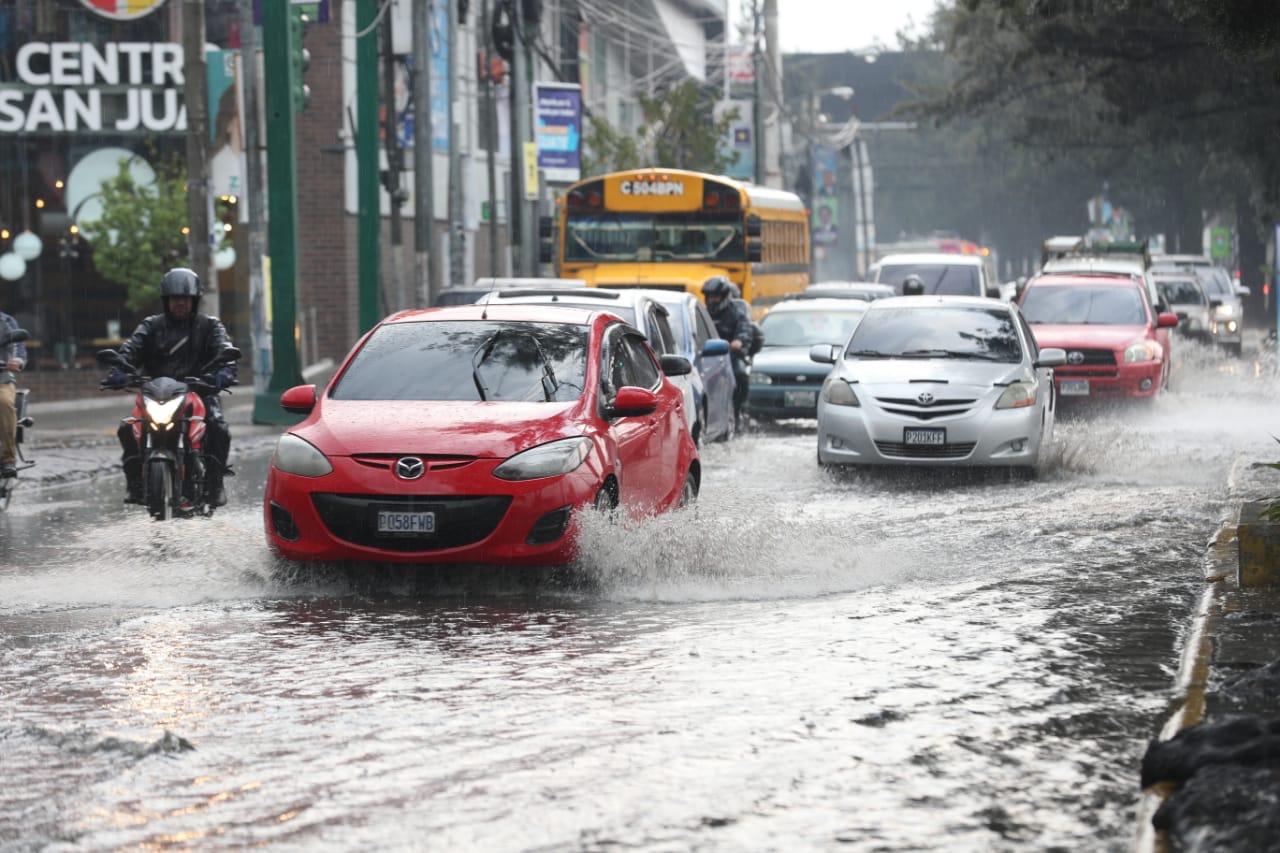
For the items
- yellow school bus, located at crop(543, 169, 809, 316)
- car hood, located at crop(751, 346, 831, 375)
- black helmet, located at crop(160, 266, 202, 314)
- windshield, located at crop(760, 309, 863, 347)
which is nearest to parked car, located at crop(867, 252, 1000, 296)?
yellow school bus, located at crop(543, 169, 809, 316)

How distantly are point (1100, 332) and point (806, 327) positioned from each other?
3.49 metres

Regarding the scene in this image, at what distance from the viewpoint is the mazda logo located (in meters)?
10.4

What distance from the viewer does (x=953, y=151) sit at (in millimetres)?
112938

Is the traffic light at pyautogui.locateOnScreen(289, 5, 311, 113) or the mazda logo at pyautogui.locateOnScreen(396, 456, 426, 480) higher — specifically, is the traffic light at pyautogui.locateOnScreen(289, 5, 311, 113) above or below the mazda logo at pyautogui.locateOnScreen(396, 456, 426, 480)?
above

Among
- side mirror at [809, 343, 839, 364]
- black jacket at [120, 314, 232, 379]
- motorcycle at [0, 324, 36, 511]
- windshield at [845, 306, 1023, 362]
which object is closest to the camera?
black jacket at [120, 314, 232, 379]

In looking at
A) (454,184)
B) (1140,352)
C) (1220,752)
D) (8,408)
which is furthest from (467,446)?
(454,184)

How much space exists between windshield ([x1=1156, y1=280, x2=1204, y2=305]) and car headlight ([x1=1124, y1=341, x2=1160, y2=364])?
16.9 m

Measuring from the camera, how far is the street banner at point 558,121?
3897cm

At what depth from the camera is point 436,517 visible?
1032 centimetres

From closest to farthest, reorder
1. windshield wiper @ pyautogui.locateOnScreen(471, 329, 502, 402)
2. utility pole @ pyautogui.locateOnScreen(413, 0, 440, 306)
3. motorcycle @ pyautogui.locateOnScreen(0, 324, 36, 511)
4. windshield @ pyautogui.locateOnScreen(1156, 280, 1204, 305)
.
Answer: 1. windshield wiper @ pyautogui.locateOnScreen(471, 329, 502, 402)
2. motorcycle @ pyautogui.locateOnScreen(0, 324, 36, 511)
3. utility pole @ pyautogui.locateOnScreen(413, 0, 440, 306)
4. windshield @ pyautogui.locateOnScreen(1156, 280, 1204, 305)

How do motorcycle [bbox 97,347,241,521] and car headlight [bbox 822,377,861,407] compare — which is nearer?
motorcycle [bbox 97,347,241,521]

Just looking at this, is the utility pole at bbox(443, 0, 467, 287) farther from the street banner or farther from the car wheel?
the car wheel

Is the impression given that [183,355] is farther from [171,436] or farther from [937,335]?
[937,335]

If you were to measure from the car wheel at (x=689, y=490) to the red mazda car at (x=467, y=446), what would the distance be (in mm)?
796
